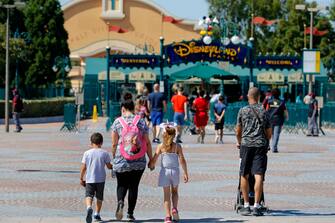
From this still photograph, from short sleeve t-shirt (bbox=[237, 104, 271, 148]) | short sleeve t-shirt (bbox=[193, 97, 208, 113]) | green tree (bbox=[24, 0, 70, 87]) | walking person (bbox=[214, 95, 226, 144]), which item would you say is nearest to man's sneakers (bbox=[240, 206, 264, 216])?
short sleeve t-shirt (bbox=[237, 104, 271, 148])

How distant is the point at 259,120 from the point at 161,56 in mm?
30821

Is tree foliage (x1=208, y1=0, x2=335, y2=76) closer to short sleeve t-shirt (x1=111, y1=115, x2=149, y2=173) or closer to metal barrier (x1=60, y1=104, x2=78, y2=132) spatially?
metal barrier (x1=60, y1=104, x2=78, y2=132)

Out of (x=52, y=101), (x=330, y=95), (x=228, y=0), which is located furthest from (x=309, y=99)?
(x=228, y=0)

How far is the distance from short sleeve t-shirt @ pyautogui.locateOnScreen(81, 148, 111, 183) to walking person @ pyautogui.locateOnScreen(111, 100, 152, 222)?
0.51 feet

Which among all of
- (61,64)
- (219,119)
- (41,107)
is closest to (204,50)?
(41,107)

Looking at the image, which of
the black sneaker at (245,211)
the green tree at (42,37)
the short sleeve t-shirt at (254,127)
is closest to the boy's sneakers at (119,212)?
the black sneaker at (245,211)

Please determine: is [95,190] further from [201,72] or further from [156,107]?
[201,72]

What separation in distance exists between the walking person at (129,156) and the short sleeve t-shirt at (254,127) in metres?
1.39

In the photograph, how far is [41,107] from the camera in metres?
47.6

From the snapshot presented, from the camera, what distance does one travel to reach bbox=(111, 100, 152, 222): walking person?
11773 mm

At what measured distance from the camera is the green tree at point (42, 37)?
56.3 meters

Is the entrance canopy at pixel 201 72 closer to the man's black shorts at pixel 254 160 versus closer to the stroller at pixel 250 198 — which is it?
the stroller at pixel 250 198

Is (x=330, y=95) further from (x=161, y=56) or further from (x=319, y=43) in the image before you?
(x=319, y=43)

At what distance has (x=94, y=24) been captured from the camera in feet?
258
